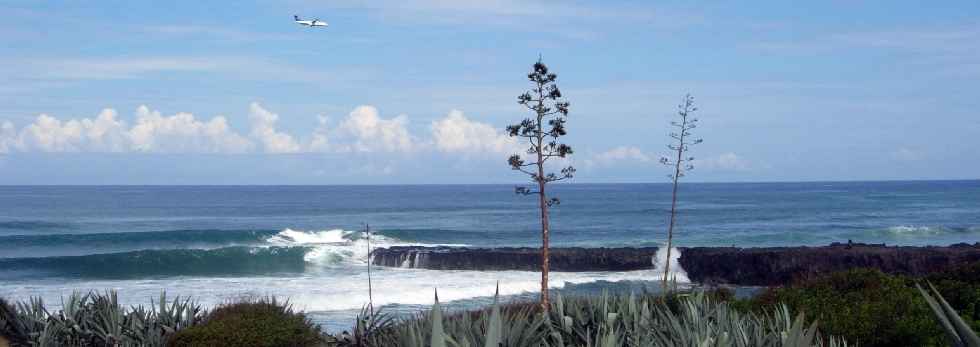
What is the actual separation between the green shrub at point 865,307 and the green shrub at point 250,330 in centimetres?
628

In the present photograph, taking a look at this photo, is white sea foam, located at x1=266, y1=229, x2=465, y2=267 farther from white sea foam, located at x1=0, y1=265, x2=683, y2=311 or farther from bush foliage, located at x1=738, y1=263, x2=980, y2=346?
bush foliage, located at x1=738, y1=263, x2=980, y2=346

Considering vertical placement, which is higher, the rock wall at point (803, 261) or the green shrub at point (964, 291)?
the green shrub at point (964, 291)

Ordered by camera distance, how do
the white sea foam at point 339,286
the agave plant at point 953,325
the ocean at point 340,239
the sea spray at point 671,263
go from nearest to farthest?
the agave plant at point 953,325 → the white sea foam at point 339,286 → the ocean at point 340,239 → the sea spray at point 671,263

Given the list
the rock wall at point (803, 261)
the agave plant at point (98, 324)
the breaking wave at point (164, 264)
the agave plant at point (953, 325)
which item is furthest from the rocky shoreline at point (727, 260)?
the agave plant at point (953, 325)

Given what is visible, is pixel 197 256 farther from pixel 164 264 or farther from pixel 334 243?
pixel 334 243

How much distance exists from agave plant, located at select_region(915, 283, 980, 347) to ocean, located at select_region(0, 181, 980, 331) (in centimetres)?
1029

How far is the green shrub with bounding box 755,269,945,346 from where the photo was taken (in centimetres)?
1182

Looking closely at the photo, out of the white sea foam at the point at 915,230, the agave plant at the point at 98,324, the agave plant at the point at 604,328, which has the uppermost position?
the agave plant at the point at 604,328

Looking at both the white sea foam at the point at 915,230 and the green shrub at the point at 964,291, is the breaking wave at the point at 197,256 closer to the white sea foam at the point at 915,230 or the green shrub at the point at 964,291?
the white sea foam at the point at 915,230

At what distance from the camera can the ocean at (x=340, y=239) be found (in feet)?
120

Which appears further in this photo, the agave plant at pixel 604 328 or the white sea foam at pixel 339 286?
the white sea foam at pixel 339 286

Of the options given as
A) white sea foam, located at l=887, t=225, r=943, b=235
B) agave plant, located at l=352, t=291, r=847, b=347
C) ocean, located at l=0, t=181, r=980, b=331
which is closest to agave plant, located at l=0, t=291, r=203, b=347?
ocean, located at l=0, t=181, r=980, b=331

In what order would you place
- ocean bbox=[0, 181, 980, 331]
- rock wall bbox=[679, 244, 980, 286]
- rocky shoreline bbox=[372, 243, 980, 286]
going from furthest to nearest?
rocky shoreline bbox=[372, 243, 980, 286]
rock wall bbox=[679, 244, 980, 286]
ocean bbox=[0, 181, 980, 331]

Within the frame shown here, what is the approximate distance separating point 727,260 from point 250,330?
34248 millimetres
